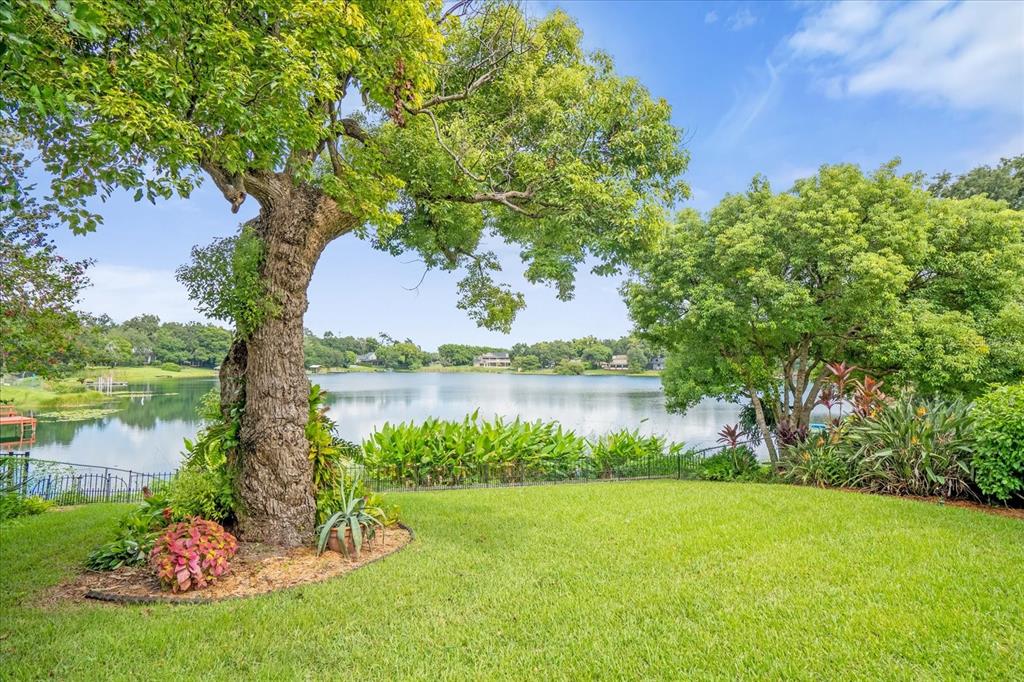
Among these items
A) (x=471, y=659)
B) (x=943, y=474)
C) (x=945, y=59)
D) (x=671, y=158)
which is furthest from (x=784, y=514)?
(x=945, y=59)

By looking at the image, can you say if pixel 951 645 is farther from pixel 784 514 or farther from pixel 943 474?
pixel 943 474

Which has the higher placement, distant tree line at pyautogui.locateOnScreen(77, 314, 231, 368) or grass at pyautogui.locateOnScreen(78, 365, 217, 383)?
distant tree line at pyautogui.locateOnScreen(77, 314, 231, 368)

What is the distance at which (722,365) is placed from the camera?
1062 centimetres

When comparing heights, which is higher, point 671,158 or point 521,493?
point 671,158

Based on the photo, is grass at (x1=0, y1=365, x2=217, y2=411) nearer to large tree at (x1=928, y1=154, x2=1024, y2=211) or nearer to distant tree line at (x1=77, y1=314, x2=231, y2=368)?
distant tree line at (x1=77, y1=314, x2=231, y2=368)

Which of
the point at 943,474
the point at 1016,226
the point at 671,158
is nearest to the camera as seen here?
the point at 943,474

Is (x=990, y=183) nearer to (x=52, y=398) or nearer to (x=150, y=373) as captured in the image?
(x=52, y=398)

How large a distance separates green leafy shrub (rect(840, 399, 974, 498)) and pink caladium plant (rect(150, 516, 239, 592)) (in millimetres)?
7998

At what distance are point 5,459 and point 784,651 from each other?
5553mm

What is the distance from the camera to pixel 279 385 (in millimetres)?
4477

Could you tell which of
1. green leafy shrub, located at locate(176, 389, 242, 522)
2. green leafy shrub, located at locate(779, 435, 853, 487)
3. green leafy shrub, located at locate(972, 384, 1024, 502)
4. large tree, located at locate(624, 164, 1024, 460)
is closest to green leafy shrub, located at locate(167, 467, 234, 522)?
green leafy shrub, located at locate(176, 389, 242, 522)

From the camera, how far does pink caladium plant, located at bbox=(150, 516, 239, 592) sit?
139 inches

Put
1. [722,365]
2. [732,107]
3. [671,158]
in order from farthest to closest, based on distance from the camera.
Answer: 1. [722,365]
2. [732,107]
3. [671,158]

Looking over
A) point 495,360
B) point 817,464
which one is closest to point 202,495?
point 817,464
